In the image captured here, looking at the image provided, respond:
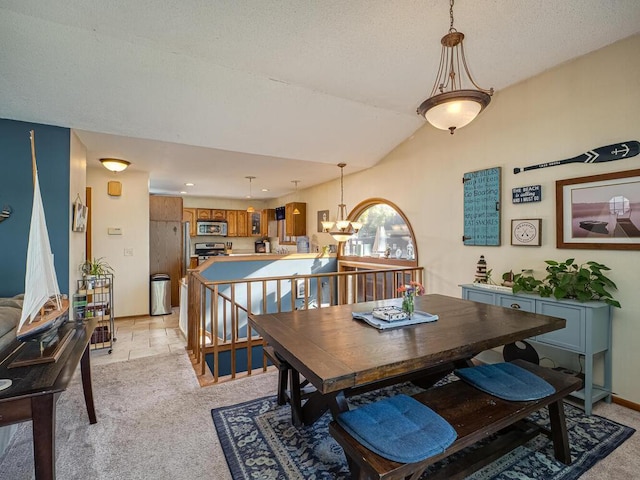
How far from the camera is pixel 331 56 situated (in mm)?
2658

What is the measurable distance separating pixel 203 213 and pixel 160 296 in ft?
11.1

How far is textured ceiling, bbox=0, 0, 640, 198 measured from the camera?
2150 millimetres

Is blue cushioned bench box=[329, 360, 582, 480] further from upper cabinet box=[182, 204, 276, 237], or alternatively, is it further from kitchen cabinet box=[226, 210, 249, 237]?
kitchen cabinet box=[226, 210, 249, 237]

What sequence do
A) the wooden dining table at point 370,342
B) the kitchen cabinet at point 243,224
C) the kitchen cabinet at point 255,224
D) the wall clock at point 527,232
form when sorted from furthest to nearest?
1. the kitchen cabinet at point 255,224
2. the kitchen cabinet at point 243,224
3. the wall clock at point 527,232
4. the wooden dining table at point 370,342

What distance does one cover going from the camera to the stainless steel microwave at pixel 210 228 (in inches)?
323

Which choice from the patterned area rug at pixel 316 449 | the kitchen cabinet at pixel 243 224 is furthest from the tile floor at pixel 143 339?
the kitchen cabinet at pixel 243 224

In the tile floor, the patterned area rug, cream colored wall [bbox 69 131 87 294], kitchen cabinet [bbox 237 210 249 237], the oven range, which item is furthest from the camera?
kitchen cabinet [bbox 237 210 249 237]

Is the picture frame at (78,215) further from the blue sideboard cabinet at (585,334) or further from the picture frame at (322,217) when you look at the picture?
the blue sideboard cabinet at (585,334)

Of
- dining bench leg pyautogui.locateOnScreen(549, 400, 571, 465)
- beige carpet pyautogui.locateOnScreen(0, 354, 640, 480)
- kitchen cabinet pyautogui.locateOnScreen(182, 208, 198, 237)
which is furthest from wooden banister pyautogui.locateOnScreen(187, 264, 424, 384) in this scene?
kitchen cabinet pyautogui.locateOnScreen(182, 208, 198, 237)

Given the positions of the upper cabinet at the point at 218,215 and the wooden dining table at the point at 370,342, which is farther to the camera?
the upper cabinet at the point at 218,215

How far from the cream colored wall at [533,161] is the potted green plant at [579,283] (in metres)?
0.11

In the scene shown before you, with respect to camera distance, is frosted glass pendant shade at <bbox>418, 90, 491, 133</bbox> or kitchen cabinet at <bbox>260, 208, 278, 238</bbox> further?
kitchen cabinet at <bbox>260, 208, 278, 238</bbox>

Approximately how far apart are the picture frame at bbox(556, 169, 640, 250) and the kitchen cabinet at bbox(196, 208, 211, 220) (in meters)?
7.54

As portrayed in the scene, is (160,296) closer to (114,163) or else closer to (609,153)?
(114,163)
